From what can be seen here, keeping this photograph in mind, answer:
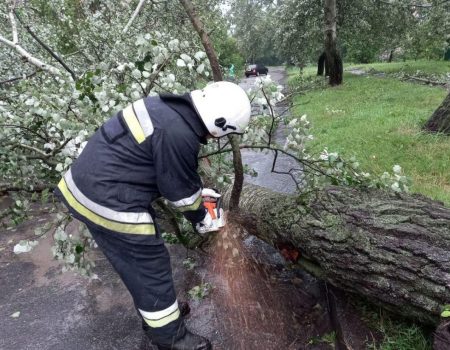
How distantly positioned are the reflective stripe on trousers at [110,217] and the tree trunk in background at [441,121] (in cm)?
489

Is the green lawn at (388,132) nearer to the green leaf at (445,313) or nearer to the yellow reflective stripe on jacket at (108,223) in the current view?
the yellow reflective stripe on jacket at (108,223)

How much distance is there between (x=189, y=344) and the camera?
235 cm

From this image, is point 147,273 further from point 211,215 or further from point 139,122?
point 139,122

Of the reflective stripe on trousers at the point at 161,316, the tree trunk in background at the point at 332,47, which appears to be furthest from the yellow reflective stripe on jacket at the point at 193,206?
the tree trunk in background at the point at 332,47

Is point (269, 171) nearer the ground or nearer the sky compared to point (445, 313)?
nearer the ground

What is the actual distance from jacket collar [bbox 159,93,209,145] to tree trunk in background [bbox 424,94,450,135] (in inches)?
182

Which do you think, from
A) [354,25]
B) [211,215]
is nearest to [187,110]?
[211,215]

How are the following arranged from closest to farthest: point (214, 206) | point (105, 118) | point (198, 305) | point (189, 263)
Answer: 1. point (214, 206)
2. point (105, 118)
3. point (198, 305)
4. point (189, 263)

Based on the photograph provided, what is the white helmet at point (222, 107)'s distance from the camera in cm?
205

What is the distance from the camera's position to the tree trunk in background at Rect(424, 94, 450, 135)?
17.8ft

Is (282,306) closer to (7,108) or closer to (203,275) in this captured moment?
(203,275)

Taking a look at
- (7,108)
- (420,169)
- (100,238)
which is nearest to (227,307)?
(100,238)

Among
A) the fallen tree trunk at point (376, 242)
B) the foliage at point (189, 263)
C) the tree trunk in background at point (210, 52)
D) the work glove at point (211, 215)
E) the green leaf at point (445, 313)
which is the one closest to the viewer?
the green leaf at point (445, 313)

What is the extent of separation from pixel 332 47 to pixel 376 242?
11.8 meters
